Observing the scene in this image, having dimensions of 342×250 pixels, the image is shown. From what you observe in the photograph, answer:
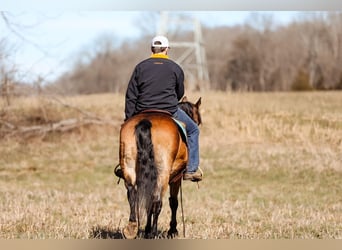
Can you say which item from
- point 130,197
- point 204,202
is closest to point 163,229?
point 130,197

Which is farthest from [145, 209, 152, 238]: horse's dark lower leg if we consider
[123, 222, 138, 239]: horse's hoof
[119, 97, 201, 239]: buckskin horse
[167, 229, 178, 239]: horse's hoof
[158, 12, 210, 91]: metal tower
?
[158, 12, 210, 91]: metal tower

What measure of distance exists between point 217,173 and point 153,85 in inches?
399

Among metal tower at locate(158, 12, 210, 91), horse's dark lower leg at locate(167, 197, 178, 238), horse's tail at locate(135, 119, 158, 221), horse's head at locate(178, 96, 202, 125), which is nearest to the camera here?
horse's tail at locate(135, 119, 158, 221)

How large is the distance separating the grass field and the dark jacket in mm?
1549

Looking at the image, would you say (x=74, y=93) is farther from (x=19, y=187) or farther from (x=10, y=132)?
(x=19, y=187)

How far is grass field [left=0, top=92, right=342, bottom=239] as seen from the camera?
345 inches

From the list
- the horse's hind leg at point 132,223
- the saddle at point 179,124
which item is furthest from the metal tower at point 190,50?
the horse's hind leg at point 132,223

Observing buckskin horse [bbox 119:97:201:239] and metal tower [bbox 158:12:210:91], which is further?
metal tower [bbox 158:12:210:91]

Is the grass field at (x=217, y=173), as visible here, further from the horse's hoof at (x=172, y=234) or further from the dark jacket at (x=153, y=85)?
the dark jacket at (x=153, y=85)

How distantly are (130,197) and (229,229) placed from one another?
1.99 metres

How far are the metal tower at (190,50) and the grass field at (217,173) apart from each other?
1297 mm

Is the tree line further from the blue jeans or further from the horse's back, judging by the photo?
the horse's back

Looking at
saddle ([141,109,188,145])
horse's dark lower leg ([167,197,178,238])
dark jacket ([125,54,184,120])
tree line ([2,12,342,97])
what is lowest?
horse's dark lower leg ([167,197,178,238])

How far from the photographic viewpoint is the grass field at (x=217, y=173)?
345 inches
